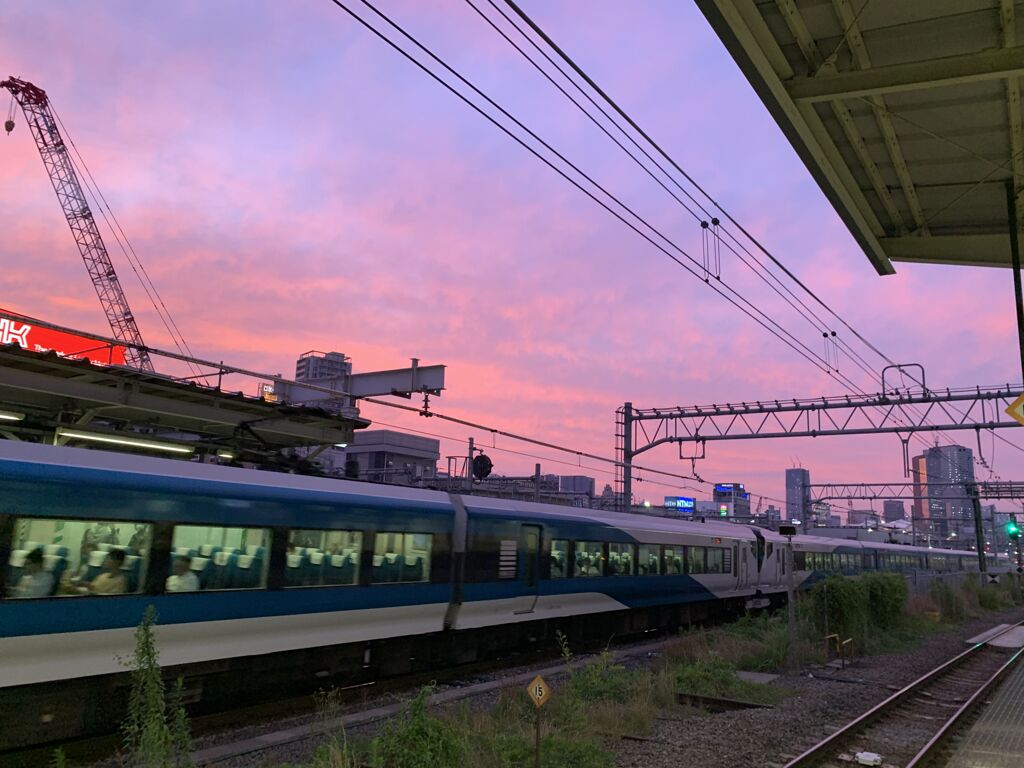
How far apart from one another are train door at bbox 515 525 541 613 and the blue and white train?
40 millimetres

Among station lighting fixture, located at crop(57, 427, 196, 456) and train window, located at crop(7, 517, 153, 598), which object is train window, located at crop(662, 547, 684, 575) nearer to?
station lighting fixture, located at crop(57, 427, 196, 456)

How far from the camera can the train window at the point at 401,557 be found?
1129 cm

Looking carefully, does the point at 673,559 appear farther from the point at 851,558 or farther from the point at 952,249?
the point at 851,558

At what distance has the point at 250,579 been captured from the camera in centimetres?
944

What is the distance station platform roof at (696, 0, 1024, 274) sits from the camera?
19.6 feet

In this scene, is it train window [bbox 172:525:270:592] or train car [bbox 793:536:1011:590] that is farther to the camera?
train car [bbox 793:536:1011:590]

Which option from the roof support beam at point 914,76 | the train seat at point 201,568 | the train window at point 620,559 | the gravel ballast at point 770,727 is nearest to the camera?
the roof support beam at point 914,76

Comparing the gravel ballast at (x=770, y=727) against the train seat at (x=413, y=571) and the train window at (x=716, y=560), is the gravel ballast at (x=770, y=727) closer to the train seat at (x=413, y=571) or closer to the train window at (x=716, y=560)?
the train seat at (x=413, y=571)

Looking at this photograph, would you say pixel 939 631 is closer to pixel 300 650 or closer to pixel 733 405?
pixel 733 405

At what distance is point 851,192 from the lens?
28.1 feet

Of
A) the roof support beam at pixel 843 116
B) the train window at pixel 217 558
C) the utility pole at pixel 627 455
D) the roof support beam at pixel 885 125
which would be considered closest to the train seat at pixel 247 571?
the train window at pixel 217 558

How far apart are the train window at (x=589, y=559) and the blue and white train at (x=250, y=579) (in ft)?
0.14

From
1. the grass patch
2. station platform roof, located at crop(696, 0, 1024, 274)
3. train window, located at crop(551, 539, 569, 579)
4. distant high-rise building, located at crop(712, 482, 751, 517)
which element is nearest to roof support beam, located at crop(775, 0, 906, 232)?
station platform roof, located at crop(696, 0, 1024, 274)

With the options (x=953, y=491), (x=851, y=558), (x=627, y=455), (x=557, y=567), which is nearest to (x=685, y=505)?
(x=851, y=558)
